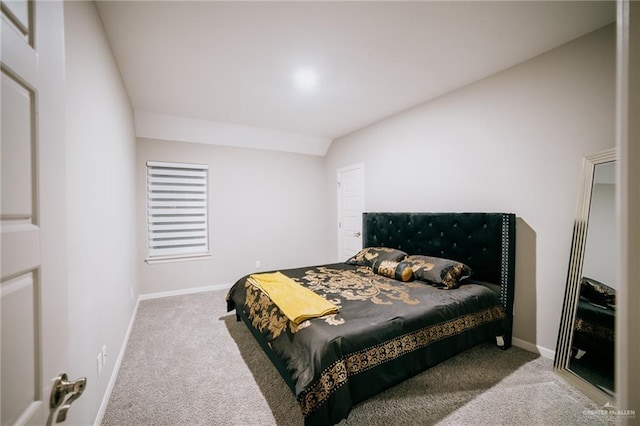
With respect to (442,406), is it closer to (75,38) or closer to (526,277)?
(526,277)

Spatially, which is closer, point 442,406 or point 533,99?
point 442,406

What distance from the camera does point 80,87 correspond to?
143 cm

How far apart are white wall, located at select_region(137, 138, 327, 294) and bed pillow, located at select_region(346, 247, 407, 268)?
1.82 m

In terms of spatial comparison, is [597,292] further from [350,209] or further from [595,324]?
[350,209]

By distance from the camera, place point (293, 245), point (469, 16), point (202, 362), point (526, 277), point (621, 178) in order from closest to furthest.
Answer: point (621, 178) → point (469, 16) → point (202, 362) → point (526, 277) → point (293, 245)

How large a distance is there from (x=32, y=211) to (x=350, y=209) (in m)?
4.26

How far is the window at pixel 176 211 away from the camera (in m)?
3.93

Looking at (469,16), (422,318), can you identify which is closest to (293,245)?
(422,318)

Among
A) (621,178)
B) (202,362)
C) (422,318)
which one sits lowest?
(202,362)

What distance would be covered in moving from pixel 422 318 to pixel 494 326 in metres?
0.93

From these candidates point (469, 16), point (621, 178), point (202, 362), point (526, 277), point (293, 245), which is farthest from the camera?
point (293, 245)

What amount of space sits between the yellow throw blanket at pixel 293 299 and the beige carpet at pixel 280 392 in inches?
22.3

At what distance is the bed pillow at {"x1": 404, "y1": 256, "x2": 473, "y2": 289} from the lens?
248 centimetres

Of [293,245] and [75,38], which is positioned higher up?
[75,38]
